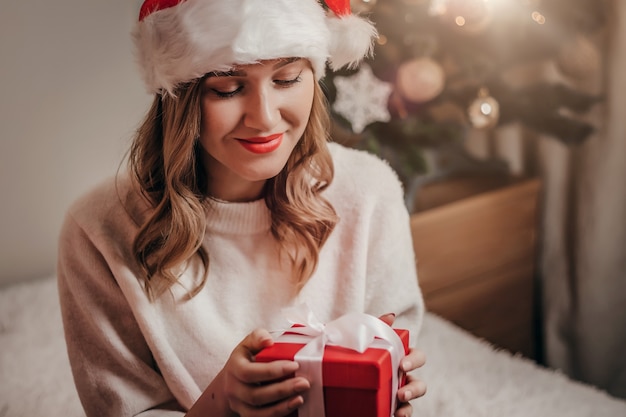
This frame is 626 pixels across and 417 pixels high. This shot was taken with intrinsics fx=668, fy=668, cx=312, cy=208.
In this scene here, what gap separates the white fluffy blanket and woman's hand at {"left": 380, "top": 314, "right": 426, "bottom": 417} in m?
0.36

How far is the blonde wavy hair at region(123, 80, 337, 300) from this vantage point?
0.87 m

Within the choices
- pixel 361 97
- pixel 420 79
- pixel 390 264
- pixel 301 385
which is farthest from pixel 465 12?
pixel 301 385

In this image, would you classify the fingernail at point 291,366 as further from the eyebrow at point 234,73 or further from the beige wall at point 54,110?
the beige wall at point 54,110

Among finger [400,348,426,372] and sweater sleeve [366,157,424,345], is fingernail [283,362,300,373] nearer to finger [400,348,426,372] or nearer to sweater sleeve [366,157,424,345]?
finger [400,348,426,372]

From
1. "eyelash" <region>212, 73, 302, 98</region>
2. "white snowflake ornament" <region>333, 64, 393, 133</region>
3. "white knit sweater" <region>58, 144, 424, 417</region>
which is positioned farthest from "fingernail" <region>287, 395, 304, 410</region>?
"white snowflake ornament" <region>333, 64, 393, 133</region>

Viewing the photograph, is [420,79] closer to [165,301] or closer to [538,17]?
[538,17]

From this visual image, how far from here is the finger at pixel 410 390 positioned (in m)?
0.78

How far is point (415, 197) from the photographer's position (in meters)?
1.81

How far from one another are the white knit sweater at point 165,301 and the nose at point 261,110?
0.18 meters

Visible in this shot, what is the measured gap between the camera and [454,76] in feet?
5.28

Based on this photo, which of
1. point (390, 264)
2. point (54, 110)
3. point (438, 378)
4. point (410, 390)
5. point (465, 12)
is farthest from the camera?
point (54, 110)

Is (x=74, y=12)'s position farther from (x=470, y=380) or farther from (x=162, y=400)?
(x=470, y=380)

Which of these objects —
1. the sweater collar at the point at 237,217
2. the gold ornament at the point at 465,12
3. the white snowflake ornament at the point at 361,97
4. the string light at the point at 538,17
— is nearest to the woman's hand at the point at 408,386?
the sweater collar at the point at 237,217

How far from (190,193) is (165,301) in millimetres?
166
